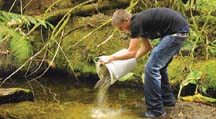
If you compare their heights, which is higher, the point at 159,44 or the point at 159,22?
the point at 159,22

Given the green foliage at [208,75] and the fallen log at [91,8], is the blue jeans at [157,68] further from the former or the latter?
the fallen log at [91,8]

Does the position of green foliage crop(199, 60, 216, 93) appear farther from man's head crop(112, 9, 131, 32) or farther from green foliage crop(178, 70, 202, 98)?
man's head crop(112, 9, 131, 32)

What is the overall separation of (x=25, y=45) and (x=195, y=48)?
2.58 metres

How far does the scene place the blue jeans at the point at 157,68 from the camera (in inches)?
199

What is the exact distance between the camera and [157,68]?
16.8ft

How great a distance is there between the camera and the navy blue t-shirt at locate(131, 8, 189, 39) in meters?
4.95

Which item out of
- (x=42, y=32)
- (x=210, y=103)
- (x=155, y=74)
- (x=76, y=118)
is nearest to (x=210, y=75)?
(x=210, y=103)

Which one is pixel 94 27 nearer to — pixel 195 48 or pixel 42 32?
pixel 42 32

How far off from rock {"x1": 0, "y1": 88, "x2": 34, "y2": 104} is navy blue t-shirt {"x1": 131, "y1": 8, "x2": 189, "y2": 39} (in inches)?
77.6

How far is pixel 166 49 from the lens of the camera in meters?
5.07

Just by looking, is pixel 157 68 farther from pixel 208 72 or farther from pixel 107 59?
pixel 208 72

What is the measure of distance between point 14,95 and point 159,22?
2210 millimetres

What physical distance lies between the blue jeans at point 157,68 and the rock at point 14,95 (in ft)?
6.02

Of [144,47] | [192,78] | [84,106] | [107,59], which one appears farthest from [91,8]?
[107,59]
